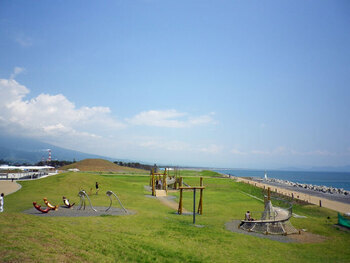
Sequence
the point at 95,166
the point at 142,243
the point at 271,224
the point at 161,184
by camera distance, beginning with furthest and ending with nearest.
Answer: the point at 95,166 < the point at 161,184 < the point at 271,224 < the point at 142,243

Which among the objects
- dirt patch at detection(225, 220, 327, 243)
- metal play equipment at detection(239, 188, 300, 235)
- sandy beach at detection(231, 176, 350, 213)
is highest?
metal play equipment at detection(239, 188, 300, 235)

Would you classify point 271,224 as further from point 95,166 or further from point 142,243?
point 95,166

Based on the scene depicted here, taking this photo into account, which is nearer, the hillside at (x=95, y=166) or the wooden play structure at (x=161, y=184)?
the wooden play structure at (x=161, y=184)

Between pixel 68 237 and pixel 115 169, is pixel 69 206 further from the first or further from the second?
pixel 115 169

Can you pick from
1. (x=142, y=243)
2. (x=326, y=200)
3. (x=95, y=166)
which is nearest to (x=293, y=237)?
(x=142, y=243)

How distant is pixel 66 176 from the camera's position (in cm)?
4656

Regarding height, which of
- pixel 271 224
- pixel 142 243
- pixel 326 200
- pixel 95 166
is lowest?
pixel 326 200

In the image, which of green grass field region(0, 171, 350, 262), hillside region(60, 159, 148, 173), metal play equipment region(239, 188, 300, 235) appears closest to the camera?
green grass field region(0, 171, 350, 262)

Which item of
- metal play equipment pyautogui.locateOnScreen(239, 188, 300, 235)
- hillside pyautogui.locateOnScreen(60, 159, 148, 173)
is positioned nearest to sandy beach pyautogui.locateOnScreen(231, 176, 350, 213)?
metal play equipment pyautogui.locateOnScreen(239, 188, 300, 235)

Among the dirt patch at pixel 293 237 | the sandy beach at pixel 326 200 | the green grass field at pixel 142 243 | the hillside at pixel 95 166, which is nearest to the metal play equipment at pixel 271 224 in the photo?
the dirt patch at pixel 293 237

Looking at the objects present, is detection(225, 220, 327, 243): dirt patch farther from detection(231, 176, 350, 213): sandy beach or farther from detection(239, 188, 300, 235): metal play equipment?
detection(231, 176, 350, 213): sandy beach

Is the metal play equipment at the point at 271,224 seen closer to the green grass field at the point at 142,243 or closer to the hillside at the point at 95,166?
the green grass field at the point at 142,243

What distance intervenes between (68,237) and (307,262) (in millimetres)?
14260

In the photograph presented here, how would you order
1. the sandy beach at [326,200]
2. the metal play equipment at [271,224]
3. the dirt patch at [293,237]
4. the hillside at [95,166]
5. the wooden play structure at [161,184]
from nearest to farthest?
the dirt patch at [293,237] → the metal play equipment at [271,224] → the wooden play structure at [161,184] → the sandy beach at [326,200] → the hillside at [95,166]
